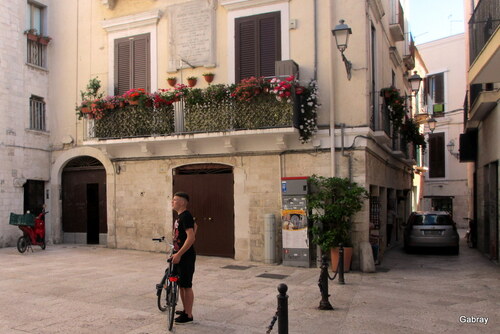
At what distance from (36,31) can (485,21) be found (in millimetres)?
13680

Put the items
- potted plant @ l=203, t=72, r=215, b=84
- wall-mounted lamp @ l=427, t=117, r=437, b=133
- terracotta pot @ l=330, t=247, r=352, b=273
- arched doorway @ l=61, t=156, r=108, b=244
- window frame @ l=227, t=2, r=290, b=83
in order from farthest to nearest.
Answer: wall-mounted lamp @ l=427, t=117, r=437, b=133 → arched doorway @ l=61, t=156, r=108, b=244 → potted plant @ l=203, t=72, r=215, b=84 → window frame @ l=227, t=2, r=290, b=83 → terracotta pot @ l=330, t=247, r=352, b=273

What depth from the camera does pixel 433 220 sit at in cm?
1499

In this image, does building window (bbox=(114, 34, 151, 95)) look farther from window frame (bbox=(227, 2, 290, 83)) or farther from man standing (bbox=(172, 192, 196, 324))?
man standing (bbox=(172, 192, 196, 324))

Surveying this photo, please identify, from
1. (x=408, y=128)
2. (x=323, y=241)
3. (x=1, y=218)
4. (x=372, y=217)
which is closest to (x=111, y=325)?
(x=323, y=241)

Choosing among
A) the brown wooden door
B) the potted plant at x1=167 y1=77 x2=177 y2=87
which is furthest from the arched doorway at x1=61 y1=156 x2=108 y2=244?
the potted plant at x1=167 y1=77 x2=177 y2=87

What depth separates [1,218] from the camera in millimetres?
14633

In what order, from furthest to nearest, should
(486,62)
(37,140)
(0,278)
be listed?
(37,140), (0,278), (486,62)

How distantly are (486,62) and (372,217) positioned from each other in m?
6.55

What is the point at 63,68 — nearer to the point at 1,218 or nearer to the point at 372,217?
the point at 1,218

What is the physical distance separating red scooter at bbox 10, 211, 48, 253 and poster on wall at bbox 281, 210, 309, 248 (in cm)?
Result: 759

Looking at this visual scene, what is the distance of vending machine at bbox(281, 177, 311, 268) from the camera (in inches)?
451

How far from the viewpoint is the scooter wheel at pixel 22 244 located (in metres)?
13.7

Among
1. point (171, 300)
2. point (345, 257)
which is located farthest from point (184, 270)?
point (345, 257)

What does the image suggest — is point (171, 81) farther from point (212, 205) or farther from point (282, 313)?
point (282, 313)
